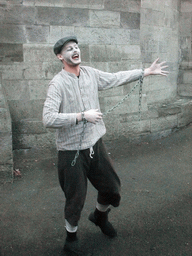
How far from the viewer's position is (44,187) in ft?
15.4

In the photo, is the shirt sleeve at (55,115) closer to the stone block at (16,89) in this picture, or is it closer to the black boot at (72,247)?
the black boot at (72,247)

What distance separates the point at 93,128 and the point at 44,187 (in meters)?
2.15

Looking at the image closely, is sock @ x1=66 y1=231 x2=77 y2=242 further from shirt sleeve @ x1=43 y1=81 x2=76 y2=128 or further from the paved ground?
shirt sleeve @ x1=43 y1=81 x2=76 y2=128

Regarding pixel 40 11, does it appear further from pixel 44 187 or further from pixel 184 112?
pixel 184 112

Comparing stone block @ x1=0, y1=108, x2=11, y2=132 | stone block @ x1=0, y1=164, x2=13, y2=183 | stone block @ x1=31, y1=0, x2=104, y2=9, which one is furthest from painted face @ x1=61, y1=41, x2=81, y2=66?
stone block @ x1=31, y1=0, x2=104, y2=9

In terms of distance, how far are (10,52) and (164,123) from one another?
3651 mm

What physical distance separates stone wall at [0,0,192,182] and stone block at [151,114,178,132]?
2 centimetres

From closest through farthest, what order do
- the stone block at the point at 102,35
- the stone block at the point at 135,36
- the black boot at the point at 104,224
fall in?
1. the black boot at the point at 104,224
2. the stone block at the point at 102,35
3. the stone block at the point at 135,36

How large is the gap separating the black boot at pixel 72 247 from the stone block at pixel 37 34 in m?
3.52

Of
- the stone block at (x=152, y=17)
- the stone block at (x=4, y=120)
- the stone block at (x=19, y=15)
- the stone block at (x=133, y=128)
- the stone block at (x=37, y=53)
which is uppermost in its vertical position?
the stone block at (x=152, y=17)

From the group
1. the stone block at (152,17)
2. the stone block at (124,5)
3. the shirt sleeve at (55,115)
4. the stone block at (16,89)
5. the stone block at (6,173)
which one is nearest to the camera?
the shirt sleeve at (55,115)

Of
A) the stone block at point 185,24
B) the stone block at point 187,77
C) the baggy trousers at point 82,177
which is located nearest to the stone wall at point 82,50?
the stone block at point 185,24

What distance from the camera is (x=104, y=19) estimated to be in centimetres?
570

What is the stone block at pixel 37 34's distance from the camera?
5238mm
